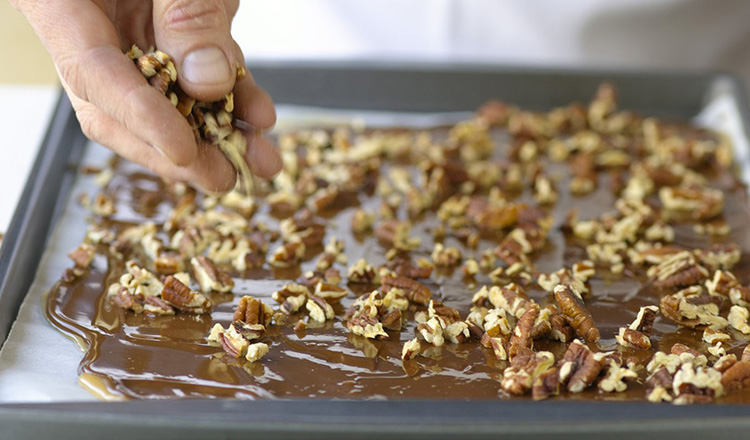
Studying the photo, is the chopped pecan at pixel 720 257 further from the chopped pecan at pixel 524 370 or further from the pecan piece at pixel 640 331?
the chopped pecan at pixel 524 370

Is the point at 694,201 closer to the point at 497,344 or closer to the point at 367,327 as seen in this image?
the point at 497,344

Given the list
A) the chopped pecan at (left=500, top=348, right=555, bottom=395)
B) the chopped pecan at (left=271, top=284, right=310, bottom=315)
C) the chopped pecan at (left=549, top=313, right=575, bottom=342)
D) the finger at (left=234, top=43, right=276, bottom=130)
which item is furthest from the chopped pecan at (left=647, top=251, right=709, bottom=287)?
the finger at (left=234, top=43, right=276, bottom=130)

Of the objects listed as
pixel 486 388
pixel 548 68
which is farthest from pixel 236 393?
pixel 548 68

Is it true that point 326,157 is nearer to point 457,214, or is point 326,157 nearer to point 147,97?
point 457,214

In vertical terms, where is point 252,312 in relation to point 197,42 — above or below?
below

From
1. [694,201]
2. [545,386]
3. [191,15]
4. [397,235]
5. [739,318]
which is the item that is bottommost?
[545,386]

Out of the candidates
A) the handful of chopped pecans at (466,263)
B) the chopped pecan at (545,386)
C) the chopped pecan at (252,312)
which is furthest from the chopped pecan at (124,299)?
the chopped pecan at (545,386)

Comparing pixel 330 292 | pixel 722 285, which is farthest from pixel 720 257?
pixel 330 292

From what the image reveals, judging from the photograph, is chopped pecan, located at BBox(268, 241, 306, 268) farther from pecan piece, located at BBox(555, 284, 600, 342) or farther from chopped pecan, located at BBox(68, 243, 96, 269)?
pecan piece, located at BBox(555, 284, 600, 342)
